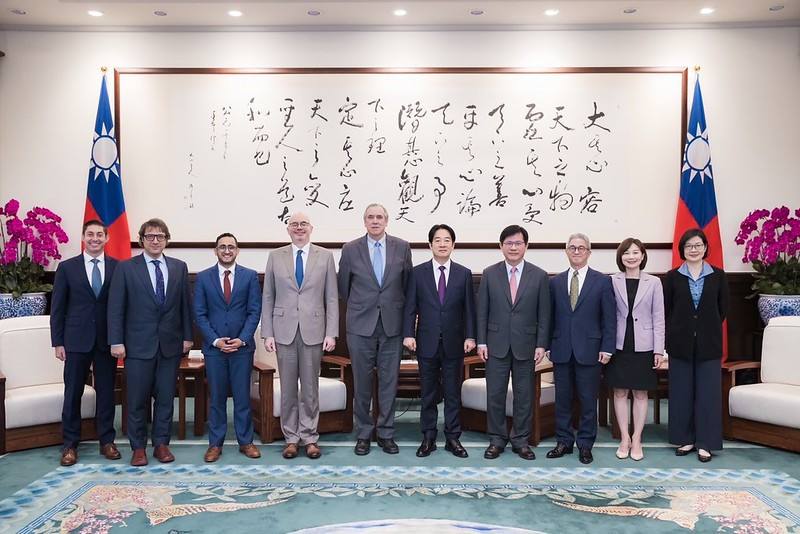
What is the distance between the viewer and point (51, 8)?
5.66 metres


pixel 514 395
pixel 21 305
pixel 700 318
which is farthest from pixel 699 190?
pixel 21 305

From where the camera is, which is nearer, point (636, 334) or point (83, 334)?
point (83, 334)

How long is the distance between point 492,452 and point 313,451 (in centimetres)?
118

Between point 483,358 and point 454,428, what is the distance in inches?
20.4

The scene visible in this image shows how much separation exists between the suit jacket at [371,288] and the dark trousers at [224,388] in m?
0.75

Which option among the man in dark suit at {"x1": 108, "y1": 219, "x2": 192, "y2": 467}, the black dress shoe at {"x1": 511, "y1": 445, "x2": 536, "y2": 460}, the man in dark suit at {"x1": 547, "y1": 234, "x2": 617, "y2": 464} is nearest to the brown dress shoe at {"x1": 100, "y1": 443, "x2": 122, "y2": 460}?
the man in dark suit at {"x1": 108, "y1": 219, "x2": 192, "y2": 467}

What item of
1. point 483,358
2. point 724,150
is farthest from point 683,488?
point 724,150

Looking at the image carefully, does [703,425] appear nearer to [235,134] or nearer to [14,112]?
[235,134]

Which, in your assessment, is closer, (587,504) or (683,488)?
(587,504)

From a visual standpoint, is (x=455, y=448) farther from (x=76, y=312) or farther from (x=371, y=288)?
(x=76, y=312)

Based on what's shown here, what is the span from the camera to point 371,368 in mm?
4324

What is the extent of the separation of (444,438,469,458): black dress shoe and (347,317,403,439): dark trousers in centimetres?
39

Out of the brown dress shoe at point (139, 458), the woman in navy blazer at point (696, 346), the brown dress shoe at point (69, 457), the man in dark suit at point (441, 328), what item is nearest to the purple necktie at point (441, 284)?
the man in dark suit at point (441, 328)

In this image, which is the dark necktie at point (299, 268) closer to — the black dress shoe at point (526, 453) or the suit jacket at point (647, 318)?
the black dress shoe at point (526, 453)
